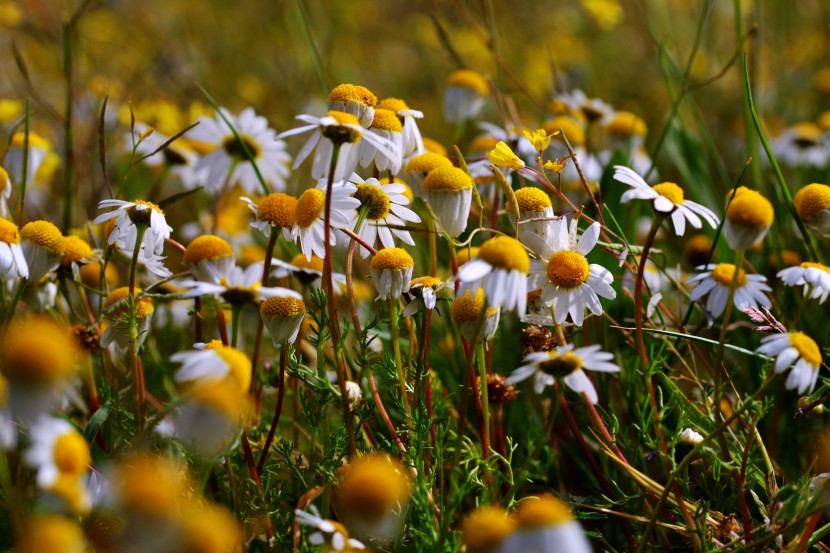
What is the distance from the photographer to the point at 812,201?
3.61 ft

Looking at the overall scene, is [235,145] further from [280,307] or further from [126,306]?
[280,307]

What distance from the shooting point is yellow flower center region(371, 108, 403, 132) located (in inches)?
41.7

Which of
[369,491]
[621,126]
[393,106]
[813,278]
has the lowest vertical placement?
[621,126]

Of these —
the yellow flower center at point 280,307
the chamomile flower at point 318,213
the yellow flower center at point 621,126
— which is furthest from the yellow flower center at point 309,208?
the yellow flower center at point 621,126

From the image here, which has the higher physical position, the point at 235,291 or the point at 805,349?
the point at 235,291

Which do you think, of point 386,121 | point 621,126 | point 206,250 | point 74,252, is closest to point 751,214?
point 386,121

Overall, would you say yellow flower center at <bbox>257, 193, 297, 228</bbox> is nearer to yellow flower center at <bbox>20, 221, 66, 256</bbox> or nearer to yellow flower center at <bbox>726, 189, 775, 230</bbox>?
yellow flower center at <bbox>20, 221, 66, 256</bbox>

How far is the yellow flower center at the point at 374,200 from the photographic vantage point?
0.99m

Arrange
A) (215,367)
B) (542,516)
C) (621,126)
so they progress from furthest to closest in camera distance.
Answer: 1. (621,126)
2. (215,367)
3. (542,516)

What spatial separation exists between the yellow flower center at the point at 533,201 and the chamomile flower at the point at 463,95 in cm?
85

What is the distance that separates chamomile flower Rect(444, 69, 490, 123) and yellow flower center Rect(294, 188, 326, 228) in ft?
3.12

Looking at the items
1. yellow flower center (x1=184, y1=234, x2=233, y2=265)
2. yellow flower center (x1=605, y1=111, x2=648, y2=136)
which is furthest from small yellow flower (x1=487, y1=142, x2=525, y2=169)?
yellow flower center (x1=605, y1=111, x2=648, y2=136)

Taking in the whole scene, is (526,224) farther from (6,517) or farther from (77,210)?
(77,210)

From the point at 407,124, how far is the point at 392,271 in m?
0.30
